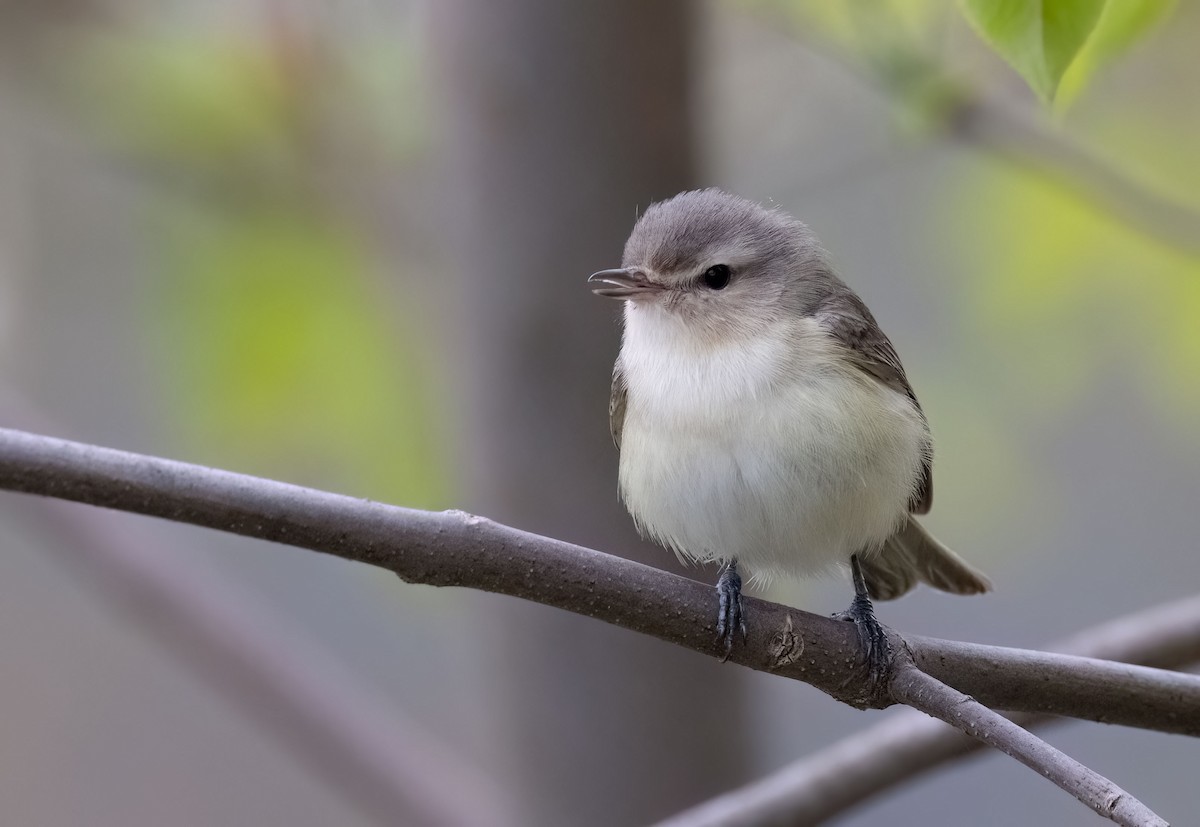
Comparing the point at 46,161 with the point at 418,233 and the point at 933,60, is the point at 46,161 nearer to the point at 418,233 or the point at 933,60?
the point at 418,233

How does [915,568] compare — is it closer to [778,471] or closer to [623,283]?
[778,471]

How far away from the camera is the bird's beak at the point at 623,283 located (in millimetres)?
2154

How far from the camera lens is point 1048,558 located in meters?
4.38

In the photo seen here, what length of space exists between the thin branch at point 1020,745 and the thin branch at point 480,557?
13 centimetres

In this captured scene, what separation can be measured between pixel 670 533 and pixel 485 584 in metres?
0.84

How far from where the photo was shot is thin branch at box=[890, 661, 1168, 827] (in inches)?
45.8

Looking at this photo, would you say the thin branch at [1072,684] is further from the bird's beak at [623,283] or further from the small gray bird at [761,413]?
the bird's beak at [623,283]

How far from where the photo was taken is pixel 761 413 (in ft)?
6.61

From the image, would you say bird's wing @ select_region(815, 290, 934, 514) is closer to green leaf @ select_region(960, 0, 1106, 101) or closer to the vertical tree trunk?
the vertical tree trunk

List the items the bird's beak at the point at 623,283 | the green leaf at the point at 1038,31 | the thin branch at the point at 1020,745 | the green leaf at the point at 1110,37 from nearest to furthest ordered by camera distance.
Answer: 1. the thin branch at the point at 1020,745
2. the green leaf at the point at 1038,31
3. the green leaf at the point at 1110,37
4. the bird's beak at the point at 623,283

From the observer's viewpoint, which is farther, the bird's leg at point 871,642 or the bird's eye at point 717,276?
the bird's eye at point 717,276

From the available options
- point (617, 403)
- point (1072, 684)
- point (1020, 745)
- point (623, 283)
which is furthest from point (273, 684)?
point (1020, 745)

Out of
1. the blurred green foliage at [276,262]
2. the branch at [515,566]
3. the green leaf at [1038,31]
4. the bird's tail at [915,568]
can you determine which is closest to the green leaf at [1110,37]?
the green leaf at [1038,31]

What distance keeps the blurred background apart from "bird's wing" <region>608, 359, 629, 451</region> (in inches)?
1.6
